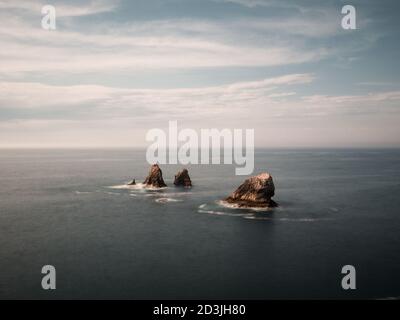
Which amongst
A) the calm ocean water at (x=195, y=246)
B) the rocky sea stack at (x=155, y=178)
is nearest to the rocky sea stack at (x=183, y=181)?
the rocky sea stack at (x=155, y=178)

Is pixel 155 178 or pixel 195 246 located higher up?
pixel 155 178

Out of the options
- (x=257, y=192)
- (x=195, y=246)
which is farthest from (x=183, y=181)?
(x=195, y=246)

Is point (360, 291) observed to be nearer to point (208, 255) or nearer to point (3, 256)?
point (208, 255)

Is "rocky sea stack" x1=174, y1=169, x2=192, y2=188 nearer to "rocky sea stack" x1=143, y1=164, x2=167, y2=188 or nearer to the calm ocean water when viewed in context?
"rocky sea stack" x1=143, y1=164, x2=167, y2=188

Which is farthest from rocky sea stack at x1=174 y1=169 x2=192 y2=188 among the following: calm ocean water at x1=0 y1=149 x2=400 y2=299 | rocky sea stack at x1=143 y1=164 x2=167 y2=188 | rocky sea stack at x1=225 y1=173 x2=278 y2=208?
rocky sea stack at x1=225 y1=173 x2=278 y2=208

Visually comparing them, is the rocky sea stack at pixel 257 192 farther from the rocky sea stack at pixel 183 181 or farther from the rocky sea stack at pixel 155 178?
the rocky sea stack at pixel 155 178

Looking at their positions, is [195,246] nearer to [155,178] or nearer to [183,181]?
[155,178]
